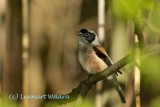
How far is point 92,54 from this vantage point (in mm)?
2475

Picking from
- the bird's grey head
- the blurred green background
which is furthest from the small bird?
the blurred green background

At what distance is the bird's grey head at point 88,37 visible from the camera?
240 centimetres

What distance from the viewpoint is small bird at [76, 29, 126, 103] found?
2400 millimetres

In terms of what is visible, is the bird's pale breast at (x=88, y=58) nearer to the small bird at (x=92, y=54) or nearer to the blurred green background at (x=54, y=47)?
the small bird at (x=92, y=54)

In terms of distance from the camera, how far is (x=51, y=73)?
9.90 ft

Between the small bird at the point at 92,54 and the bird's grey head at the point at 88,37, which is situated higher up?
the bird's grey head at the point at 88,37

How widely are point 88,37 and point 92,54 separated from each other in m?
0.12

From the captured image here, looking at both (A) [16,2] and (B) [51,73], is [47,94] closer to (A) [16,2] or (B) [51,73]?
(B) [51,73]

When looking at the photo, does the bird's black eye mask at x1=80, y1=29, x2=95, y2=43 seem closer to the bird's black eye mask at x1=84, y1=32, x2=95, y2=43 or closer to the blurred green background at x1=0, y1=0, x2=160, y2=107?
the bird's black eye mask at x1=84, y1=32, x2=95, y2=43

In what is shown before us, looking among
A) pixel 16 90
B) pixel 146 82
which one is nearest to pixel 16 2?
pixel 16 90

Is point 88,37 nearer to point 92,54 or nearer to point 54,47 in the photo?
point 92,54

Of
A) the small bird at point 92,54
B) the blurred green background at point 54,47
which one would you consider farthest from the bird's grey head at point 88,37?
the blurred green background at point 54,47

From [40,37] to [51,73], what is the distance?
0.30 meters

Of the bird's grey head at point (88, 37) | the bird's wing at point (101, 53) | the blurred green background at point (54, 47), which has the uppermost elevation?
the bird's grey head at point (88, 37)
